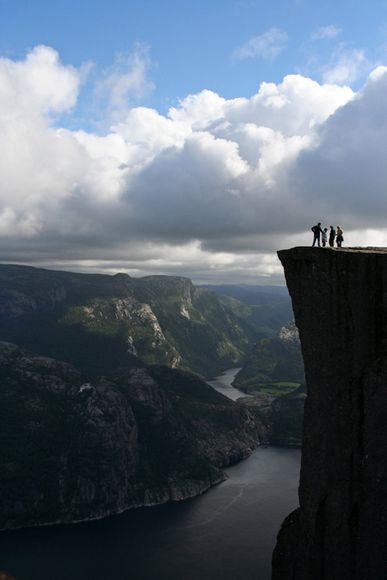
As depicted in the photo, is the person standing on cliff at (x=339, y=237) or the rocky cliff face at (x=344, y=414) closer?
the rocky cliff face at (x=344, y=414)

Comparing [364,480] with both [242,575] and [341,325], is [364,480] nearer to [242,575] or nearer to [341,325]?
[341,325]

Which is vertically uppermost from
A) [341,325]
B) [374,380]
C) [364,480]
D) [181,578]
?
[341,325]

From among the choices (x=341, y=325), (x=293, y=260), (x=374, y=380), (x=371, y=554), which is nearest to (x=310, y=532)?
(x=371, y=554)

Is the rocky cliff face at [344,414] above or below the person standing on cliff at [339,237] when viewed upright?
below

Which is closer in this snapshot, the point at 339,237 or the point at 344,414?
the point at 344,414

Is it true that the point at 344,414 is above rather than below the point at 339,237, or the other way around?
below

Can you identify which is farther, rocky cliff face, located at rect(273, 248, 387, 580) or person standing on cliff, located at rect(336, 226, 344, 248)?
person standing on cliff, located at rect(336, 226, 344, 248)

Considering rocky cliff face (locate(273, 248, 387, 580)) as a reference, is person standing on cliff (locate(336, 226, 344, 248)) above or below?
above

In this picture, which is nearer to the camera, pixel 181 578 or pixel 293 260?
pixel 293 260
